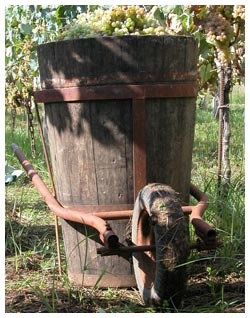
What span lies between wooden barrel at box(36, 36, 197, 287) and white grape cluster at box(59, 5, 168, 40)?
8.4 inches

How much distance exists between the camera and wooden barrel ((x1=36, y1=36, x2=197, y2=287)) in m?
2.61

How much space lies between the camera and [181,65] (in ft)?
8.93

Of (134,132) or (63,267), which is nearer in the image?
(134,132)

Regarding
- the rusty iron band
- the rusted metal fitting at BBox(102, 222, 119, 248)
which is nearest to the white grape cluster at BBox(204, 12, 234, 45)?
the rusty iron band

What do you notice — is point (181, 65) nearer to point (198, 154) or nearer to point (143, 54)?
point (143, 54)

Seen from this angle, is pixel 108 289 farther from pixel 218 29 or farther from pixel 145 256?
pixel 218 29

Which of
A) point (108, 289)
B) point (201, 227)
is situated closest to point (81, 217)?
point (108, 289)

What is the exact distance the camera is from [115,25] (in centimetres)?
290

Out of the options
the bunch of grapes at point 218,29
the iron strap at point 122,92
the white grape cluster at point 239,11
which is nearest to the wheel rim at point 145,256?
the iron strap at point 122,92

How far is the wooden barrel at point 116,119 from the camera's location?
103 inches

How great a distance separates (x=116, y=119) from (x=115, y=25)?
1.87 ft
